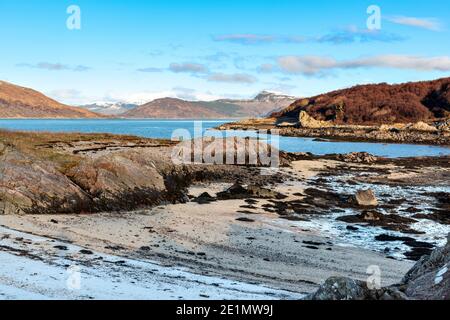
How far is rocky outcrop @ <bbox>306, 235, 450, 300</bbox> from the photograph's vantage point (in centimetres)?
711

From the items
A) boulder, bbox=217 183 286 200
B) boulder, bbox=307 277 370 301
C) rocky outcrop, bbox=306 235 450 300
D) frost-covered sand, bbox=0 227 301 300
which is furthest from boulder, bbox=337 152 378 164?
boulder, bbox=307 277 370 301

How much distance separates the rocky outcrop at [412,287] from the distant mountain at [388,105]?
150m

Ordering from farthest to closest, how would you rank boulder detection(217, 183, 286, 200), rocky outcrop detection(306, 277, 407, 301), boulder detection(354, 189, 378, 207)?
1. boulder detection(217, 183, 286, 200)
2. boulder detection(354, 189, 378, 207)
3. rocky outcrop detection(306, 277, 407, 301)

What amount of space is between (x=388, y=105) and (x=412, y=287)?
164 m

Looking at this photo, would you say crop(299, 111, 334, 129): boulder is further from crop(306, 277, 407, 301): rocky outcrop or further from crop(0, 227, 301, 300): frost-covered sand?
crop(306, 277, 407, 301): rocky outcrop

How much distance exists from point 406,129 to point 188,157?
91.7 metres

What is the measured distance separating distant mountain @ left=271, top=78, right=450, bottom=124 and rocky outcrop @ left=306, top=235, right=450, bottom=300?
491 ft

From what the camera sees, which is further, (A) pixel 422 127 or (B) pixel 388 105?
(B) pixel 388 105

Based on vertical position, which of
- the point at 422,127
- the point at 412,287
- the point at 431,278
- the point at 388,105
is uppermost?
A: the point at 388,105

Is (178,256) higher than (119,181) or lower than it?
lower

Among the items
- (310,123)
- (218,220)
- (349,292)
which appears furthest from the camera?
(310,123)

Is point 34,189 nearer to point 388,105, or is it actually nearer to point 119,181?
point 119,181

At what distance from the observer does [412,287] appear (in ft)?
28.1

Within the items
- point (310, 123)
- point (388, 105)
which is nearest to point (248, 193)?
point (310, 123)
